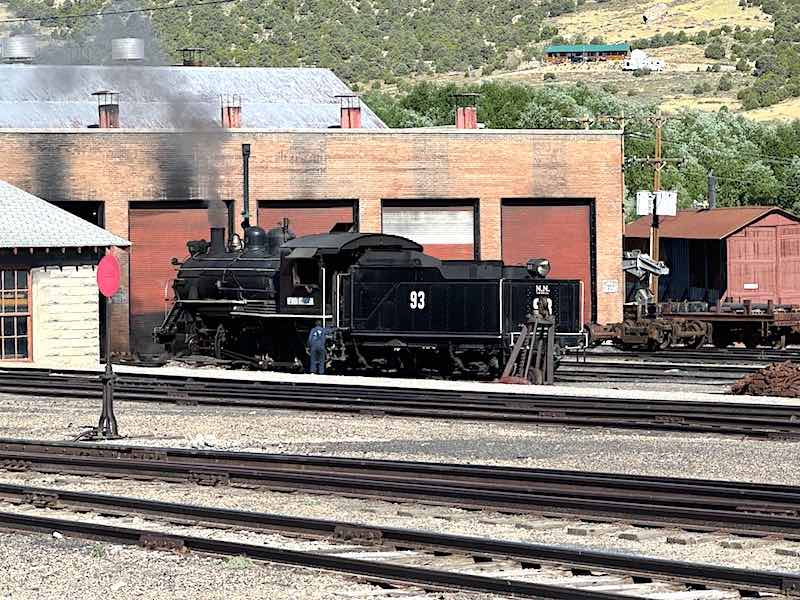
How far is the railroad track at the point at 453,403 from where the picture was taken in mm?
20766

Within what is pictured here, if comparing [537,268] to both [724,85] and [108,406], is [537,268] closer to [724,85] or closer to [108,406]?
[108,406]

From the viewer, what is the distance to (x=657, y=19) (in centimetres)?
18912

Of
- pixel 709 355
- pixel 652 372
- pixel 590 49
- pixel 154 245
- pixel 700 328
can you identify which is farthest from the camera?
pixel 590 49

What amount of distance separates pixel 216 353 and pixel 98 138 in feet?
52.5

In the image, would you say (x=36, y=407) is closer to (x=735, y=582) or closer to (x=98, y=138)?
(x=735, y=582)

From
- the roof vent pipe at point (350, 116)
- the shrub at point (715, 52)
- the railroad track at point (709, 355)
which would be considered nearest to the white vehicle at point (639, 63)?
the shrub at point (715, 52)

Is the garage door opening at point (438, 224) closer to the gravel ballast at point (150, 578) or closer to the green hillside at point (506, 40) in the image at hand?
the gravel ballast at point (150, 578)

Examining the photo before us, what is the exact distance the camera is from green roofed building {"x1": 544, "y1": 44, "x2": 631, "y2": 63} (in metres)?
172

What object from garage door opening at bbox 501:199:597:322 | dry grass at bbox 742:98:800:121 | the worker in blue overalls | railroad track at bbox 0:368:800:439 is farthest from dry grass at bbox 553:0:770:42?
railroad track at bbox 0:368:800:439

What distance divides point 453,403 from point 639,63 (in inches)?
5667

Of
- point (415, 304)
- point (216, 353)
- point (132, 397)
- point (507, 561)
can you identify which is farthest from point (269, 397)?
point (507, 561)

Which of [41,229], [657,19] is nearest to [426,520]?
[41,229]

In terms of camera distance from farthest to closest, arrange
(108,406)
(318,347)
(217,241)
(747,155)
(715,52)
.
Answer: (715,52), (747,155), (217,241), (318,347), (108,406)

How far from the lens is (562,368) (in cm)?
3409
